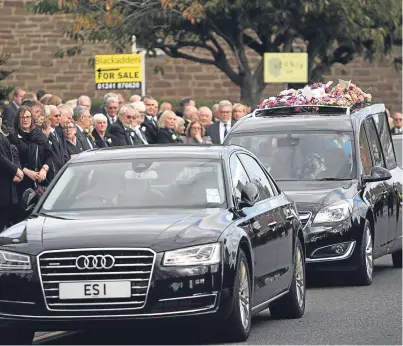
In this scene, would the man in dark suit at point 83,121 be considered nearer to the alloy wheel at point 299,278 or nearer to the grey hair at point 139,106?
the grey hair at point 139,106

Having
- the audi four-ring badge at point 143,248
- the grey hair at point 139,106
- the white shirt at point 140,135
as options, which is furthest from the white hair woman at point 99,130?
the audi four-ring badge at point 143,248

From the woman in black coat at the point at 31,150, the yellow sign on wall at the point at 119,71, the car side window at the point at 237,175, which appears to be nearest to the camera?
the car side window at the point at 237,175

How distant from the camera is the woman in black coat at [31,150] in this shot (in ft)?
55.4

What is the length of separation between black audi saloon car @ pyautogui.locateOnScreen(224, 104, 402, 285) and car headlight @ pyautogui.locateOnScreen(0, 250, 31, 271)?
549 cm

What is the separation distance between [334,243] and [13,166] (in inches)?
129

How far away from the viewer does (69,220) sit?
11508 millimetres

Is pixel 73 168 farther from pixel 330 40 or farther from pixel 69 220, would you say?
pixel 330 40

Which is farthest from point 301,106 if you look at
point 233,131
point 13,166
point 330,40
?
point 330,40

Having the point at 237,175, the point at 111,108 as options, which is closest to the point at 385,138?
the point at 111,108

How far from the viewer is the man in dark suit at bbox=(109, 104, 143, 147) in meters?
20.1

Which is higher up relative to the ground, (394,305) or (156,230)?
(156,230)

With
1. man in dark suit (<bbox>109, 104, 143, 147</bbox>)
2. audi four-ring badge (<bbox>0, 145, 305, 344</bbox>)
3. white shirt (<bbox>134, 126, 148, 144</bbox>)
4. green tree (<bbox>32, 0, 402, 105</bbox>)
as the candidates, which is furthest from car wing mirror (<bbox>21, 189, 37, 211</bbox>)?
green tree (<bbox>32, 0, 402, 105</bbox>)

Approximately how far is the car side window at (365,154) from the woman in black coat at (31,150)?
3287 millimetres

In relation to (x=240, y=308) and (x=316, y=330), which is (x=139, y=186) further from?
(x=316, y=330)
